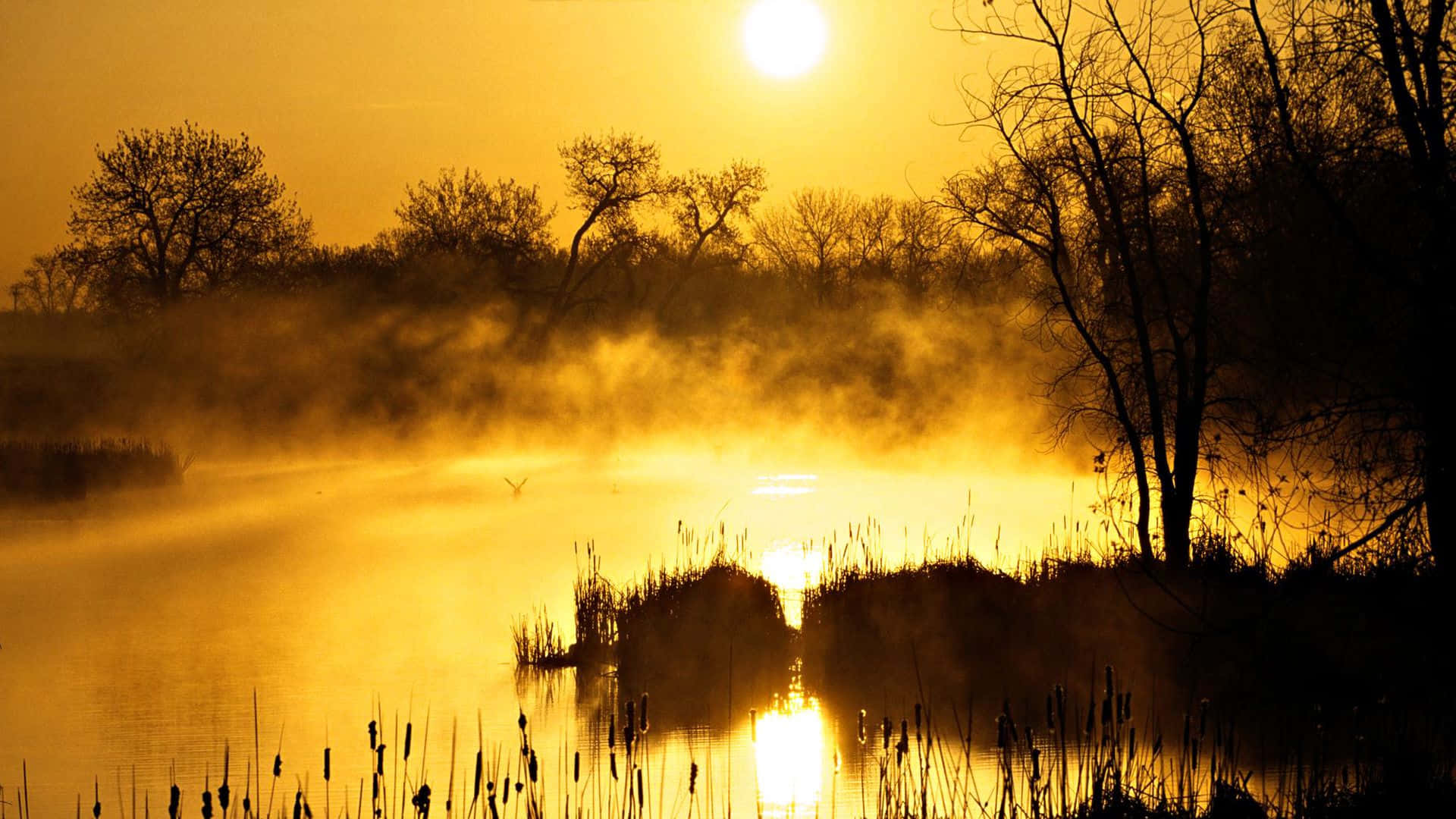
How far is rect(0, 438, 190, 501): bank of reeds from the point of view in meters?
25.8

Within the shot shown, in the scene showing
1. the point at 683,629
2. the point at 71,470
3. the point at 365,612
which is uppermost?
the point at 71,470

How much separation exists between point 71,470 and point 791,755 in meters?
21.7

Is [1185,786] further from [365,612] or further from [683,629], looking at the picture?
[365,612]

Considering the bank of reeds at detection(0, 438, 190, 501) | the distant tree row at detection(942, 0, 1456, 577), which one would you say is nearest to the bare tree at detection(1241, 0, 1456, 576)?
the distant tree row at detection(942, 0, 1456, 577)

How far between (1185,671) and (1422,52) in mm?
4343

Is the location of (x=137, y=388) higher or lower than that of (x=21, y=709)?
higher

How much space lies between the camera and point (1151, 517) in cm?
1753

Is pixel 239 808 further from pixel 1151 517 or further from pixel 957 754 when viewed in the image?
pixel 1151 517

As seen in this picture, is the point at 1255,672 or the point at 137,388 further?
the point at 137,388

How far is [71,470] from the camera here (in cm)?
2627

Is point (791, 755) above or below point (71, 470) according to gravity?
below

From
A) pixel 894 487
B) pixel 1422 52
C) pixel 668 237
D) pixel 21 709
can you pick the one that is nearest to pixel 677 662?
pixel 21 709

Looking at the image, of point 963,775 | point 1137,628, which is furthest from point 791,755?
point 1137,628

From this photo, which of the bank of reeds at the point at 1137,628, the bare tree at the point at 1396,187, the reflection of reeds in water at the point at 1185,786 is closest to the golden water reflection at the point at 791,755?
the bank of reeds at the point at 1137,628
